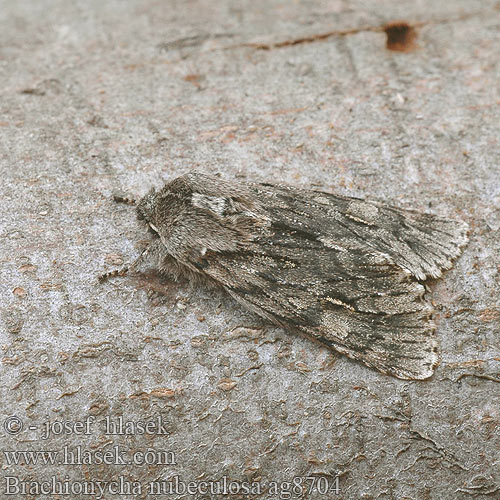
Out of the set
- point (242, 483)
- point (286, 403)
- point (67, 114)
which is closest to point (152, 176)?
point (67, 114)

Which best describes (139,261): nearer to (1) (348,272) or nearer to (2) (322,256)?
(2) (322,256)

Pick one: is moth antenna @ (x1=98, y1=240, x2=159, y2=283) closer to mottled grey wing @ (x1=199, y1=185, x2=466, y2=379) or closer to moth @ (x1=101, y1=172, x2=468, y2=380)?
moth @ (x1=101, y1=172, x2=468, y2=380)

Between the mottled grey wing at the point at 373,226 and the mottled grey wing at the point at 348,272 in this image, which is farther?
the mottled grey wing at the point at 373,226

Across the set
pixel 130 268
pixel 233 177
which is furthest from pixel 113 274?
pixel 233 177

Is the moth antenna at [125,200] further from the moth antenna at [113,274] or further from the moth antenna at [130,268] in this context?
the moth antenna at [113,274]

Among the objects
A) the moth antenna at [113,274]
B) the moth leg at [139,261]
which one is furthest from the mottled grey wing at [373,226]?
the moth antenna at [113,274]

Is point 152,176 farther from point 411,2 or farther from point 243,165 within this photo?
point 411,2

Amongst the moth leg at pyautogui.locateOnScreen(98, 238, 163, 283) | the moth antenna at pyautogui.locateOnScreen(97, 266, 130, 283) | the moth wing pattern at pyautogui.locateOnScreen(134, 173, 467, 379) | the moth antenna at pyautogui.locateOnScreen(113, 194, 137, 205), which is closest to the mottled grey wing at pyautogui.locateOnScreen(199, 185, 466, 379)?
the moth wing pattern at pyautogui.locateOnScreen(134, 173, 467, 379)
